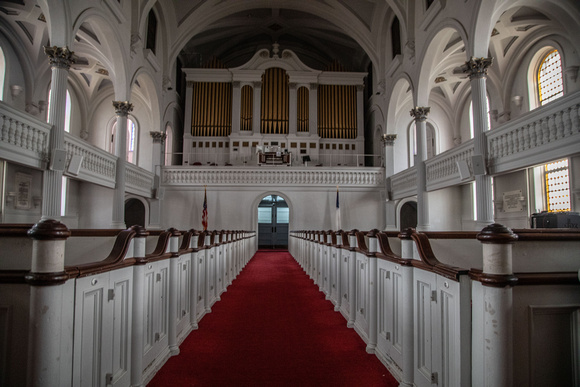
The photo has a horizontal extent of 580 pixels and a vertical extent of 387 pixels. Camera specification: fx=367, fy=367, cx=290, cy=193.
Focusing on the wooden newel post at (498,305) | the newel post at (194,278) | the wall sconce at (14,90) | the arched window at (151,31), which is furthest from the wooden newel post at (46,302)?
the arched window at (151,31)

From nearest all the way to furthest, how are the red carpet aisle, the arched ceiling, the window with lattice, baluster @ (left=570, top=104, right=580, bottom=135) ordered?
the red carpet aisle
baluster @ (left=570, top=104, right=580, bottom=135)
the window with lattice
the arched ceiling

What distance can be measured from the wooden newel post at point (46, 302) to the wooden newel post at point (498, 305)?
177 centimetres

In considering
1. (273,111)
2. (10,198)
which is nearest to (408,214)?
(273,111)

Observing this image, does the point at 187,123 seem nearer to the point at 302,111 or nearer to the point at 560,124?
the point at 302,111

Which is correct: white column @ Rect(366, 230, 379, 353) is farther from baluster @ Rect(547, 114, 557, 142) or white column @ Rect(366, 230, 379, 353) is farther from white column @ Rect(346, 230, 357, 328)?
baluster @ Rect(547, 114, 557, 142)

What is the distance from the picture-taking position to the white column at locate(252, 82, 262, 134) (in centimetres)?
1761

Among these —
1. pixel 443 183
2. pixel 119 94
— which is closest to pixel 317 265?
pixel 443 183

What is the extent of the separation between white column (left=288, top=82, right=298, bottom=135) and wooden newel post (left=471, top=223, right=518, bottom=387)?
54.2ft

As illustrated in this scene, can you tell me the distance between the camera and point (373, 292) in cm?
324

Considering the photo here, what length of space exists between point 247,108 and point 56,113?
10.3 metres

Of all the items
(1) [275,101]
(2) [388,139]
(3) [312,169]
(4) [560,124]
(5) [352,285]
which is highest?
(1) [275,101]

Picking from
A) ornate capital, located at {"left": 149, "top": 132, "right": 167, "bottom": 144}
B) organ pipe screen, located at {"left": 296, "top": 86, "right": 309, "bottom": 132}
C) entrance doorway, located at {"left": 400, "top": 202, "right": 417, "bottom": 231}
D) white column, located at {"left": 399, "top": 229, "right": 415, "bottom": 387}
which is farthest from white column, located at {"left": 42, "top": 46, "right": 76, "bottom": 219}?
entrance doorway, located at {"left": 400, "top": 202, "right": 417, "bottom": 231}

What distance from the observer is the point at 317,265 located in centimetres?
680

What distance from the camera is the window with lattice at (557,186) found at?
10023 millimetres
